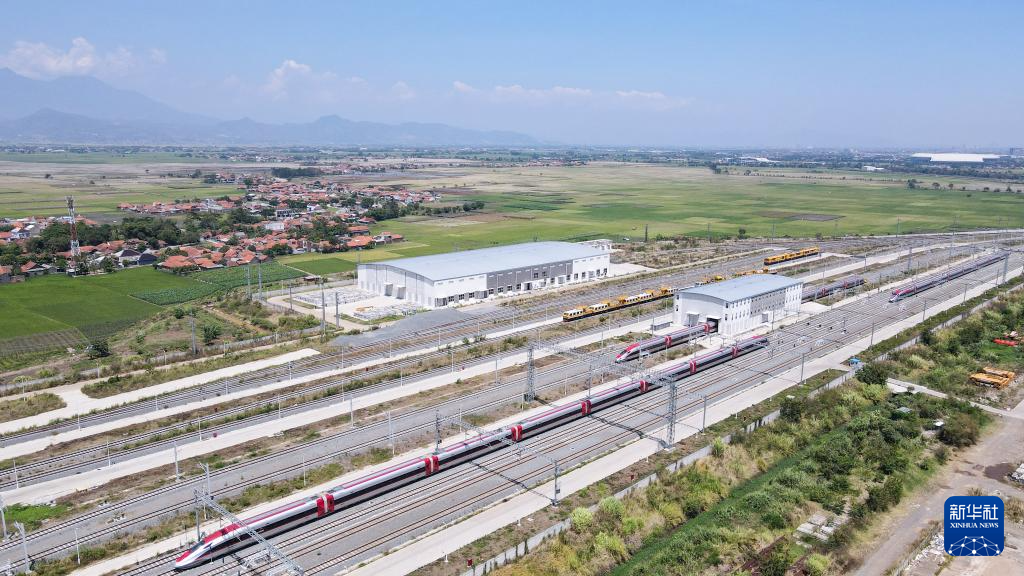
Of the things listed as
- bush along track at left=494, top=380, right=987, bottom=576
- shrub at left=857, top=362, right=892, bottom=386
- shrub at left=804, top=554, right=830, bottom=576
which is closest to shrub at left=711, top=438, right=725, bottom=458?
bush along track at left=494, top=380, right=987, bottom=576

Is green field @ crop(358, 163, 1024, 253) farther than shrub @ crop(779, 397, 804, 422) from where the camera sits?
Yes

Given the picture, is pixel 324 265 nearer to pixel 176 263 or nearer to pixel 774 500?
pixel 176 263

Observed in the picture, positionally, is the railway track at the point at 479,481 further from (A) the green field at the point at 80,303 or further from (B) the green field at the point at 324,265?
(B) the green field at the point at 324,265

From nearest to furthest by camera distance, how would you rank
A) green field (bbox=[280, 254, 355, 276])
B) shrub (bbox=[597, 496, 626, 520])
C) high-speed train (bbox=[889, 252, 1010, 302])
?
shrub (bbox=[597, 496, 626, 520]) → high-speed train (bbox=[889, 252, 1010, 302]) → green field (bbox=[280, 254, 355, 276])

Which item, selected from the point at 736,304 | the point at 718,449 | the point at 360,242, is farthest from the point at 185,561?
the point at 360,242

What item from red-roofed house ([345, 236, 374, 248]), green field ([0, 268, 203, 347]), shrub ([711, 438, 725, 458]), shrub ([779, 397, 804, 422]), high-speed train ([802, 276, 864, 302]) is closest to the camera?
shrub ([711, 438, 725, 458])

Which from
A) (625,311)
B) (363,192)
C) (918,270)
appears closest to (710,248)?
(918,270)

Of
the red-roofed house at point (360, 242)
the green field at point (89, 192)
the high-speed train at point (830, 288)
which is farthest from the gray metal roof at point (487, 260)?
the green field at point (89, 192)

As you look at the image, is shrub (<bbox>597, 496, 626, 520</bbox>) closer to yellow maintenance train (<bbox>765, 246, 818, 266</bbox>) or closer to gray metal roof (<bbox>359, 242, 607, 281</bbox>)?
gray metal roof (<bbox>359, 242, 607, 281</bbox>)
